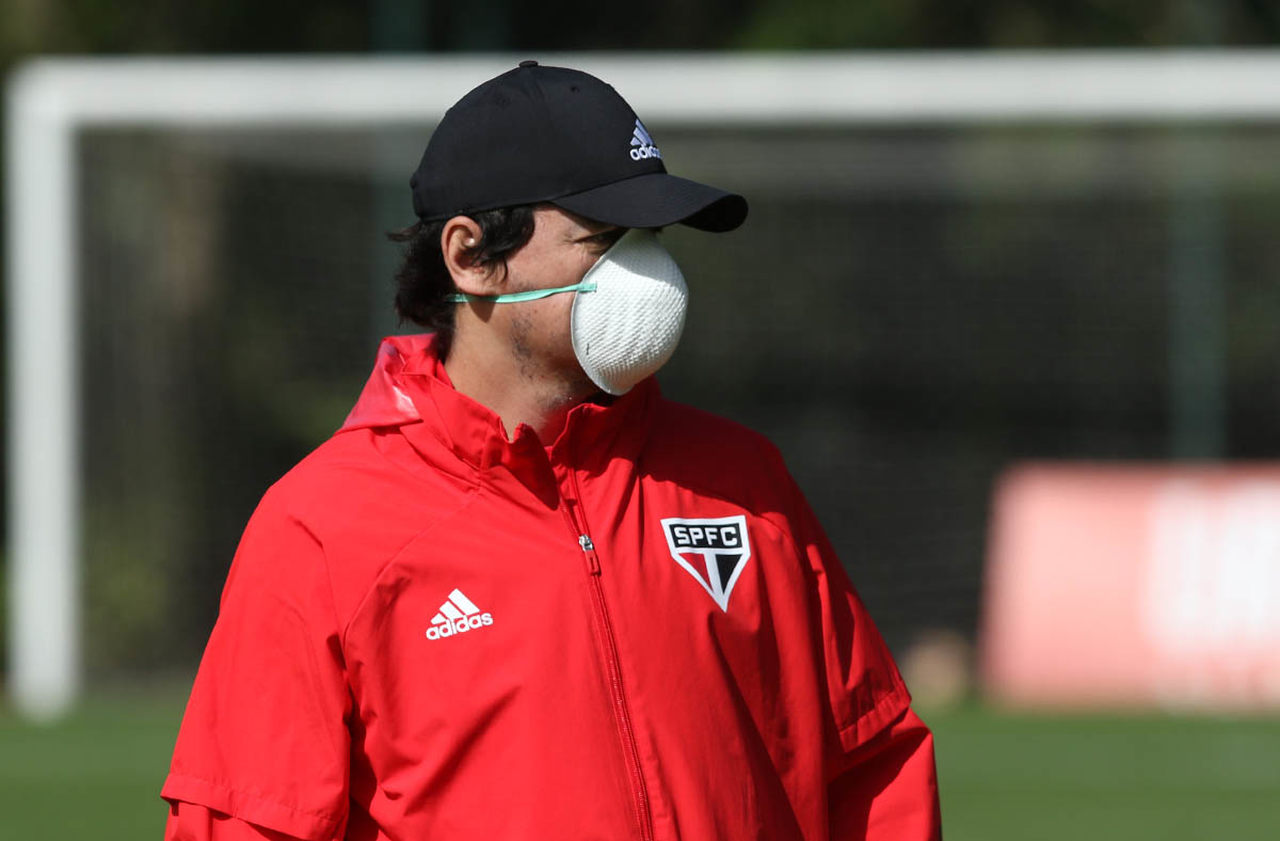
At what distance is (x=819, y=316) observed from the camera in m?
12.1

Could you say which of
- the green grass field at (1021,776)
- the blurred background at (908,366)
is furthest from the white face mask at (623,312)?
the blurred background at (908,366)

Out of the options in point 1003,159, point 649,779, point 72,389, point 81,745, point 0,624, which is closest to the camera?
point 649,779

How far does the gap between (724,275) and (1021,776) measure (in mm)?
4596

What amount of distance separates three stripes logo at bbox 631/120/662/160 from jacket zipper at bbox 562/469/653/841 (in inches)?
18.2

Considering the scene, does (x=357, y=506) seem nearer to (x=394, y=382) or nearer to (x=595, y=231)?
(x=394, y=382)

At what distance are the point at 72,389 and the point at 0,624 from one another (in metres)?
3.07

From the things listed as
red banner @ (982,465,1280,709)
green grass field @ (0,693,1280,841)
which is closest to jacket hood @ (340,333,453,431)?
green grass field @ (0,693,1280,841)

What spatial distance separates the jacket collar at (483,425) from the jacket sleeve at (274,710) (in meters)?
0.20

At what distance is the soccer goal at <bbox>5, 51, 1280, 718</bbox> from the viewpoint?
10703 millimetres

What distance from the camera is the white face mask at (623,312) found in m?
2.25

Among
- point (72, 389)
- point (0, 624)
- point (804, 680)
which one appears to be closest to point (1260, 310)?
point (72, 389)

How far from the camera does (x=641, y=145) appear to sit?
2.28 meters

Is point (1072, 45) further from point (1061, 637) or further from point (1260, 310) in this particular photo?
point (1061, 637)

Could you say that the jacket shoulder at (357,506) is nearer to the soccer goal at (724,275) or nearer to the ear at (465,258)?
the ear at (465,258)
